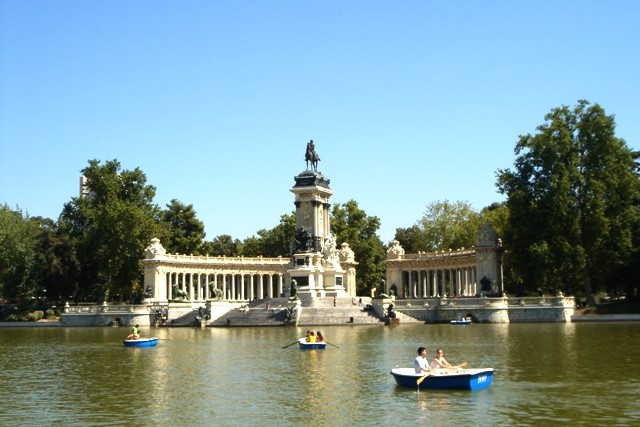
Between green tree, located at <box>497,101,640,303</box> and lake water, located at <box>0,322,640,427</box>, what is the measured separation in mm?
23143

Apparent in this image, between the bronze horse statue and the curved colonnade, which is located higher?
the bronze horse statue

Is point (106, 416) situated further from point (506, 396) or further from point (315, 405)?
point (506, 396)

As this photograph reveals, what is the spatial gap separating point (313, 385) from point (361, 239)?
80.7 metres

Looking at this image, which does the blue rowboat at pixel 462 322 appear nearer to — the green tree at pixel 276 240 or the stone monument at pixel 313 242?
the stone monument at pixel 313 242

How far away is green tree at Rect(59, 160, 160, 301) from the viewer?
8388 centimetres

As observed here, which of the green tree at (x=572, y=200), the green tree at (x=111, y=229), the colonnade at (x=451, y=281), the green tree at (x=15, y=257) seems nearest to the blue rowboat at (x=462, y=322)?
the green tree at (x=572, y=200)

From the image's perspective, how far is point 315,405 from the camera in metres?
22.0

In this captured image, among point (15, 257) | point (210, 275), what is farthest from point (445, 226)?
point (15, 257)

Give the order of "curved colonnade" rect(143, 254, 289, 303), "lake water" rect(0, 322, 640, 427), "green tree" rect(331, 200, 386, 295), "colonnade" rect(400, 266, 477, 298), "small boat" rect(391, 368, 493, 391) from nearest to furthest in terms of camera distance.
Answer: "lake water" rect(0, 322, 640, 427), "small boat" rect(391, 368, 493, 391), "curved colonnade" rect(143, 254, 289, 303), "colonnade" rect(400, 266, 477, 298), "green tree" rect(331, 200, 386, 295)

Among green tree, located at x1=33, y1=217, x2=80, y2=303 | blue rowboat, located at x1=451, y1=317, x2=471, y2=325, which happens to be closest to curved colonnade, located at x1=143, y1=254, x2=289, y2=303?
green tree, located at x1=33, y1=217, x2=80, y2=303

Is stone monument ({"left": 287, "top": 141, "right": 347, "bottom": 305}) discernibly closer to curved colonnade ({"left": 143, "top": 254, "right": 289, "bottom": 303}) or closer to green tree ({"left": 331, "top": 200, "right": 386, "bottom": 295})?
curved colonnade ({"left": 143, "top": 254, "right": 289, "bottom": 303})

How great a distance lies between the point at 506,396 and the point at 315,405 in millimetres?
5056

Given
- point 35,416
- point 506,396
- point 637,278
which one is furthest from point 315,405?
point 637,278

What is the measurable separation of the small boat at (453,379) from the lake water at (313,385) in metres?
0.31
